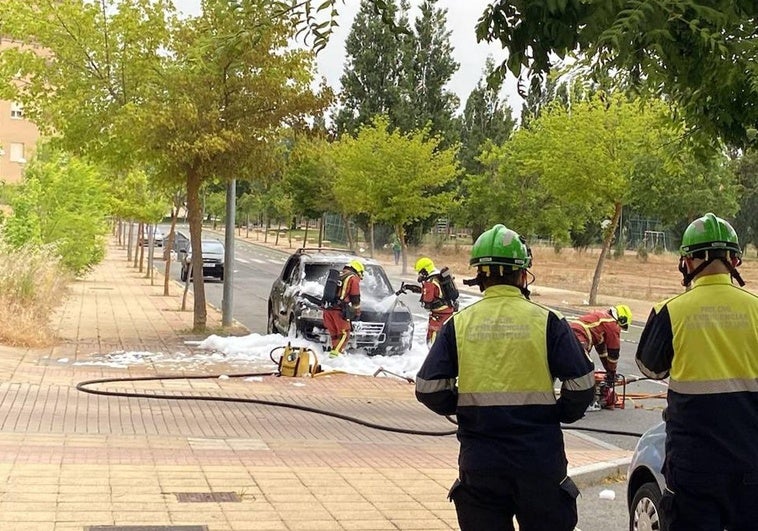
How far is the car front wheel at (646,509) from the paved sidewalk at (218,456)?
1252mm

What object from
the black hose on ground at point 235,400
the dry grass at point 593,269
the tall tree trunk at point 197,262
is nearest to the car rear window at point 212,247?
the dry grass at point 593,269

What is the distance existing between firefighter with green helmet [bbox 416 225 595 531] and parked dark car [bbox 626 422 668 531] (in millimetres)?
1474

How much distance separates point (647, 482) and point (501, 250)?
6.75 ft

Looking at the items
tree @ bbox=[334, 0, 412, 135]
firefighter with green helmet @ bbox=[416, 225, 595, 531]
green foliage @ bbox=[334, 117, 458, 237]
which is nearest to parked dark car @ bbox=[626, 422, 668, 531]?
firefighter with green helmet @ bbox=[416, 225, 595, 531]

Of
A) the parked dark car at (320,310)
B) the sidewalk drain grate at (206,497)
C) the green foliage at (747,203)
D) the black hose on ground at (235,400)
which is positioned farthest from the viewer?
the green foliage at (747,203)

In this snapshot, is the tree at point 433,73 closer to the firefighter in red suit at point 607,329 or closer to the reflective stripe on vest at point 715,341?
the firefighter in red suit at point 607,329

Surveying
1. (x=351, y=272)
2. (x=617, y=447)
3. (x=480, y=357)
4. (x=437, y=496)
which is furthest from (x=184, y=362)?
(x=480, y=357)

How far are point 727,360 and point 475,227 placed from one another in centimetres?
5046

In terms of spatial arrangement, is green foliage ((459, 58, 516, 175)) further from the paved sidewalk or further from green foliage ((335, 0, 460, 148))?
the paved sidewalk

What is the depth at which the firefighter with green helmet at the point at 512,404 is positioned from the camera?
3766mm

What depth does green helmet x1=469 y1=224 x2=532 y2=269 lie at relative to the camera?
3.98 meters

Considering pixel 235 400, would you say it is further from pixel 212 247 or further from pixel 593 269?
pixel 593 269

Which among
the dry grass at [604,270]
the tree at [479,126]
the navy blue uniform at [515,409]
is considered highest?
the tree at [479,126]

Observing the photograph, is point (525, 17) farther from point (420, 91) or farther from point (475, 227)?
point (420, 91)
